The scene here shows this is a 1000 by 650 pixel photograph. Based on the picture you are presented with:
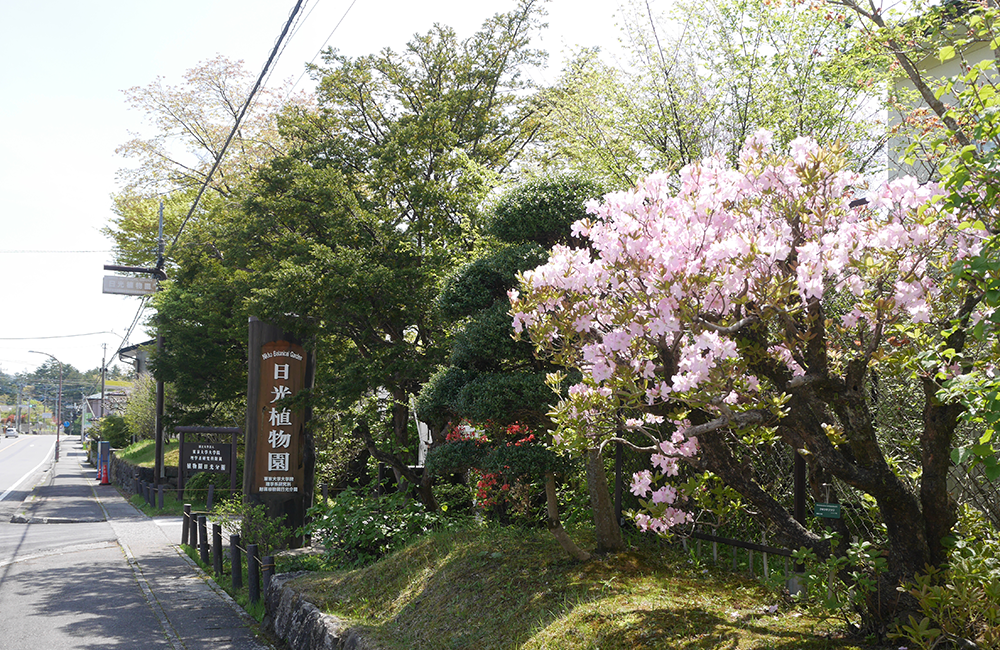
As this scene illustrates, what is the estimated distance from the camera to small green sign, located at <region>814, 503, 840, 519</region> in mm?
4418

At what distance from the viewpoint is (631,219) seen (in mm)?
4340

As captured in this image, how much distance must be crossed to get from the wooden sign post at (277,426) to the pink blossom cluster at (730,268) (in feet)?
24.3

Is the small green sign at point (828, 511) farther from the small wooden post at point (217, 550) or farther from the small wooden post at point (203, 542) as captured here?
the small wooden post at point (203, 542)

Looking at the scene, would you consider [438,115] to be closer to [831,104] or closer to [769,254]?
[831,104]

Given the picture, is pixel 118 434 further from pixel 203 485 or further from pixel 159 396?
pixel 159 396

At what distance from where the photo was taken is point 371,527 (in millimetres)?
9117

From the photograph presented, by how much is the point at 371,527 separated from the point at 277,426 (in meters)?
2.91

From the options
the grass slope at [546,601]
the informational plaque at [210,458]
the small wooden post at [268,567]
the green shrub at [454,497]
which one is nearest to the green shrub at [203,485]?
the informational plaque at [210,458]

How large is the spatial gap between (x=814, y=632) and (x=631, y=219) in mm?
2737

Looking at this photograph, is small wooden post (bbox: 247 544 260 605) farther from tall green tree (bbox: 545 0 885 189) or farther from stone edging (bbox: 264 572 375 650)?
tall green tree (bbox: 545 0 885 189)

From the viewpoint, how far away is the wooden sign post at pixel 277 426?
11.1m

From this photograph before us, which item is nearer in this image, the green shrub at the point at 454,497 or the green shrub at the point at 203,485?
the green shrub at the point at 454,497

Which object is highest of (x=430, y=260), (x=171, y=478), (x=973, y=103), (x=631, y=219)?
(x=430, y=260)

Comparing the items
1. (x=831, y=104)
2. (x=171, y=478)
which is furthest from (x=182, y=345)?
(x=831, y=104)
